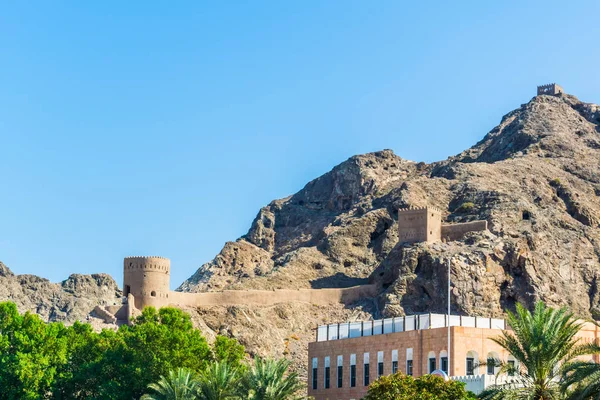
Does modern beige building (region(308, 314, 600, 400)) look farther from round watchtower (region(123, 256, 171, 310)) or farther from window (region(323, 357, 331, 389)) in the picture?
round watchtower (region(123, 256, 171, 310))

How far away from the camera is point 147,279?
119 meters

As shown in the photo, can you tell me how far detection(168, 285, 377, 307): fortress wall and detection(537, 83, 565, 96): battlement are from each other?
63.1m

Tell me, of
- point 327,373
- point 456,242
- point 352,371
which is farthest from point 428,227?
point 352,371

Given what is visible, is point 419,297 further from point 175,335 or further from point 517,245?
point 175,335

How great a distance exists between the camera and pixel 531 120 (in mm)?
169000

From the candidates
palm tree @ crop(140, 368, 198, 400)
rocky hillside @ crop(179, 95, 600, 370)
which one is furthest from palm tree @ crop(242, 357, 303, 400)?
rocky hillside @ crop(179, 95, 600, 370)

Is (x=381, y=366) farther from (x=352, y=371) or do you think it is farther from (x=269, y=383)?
(x=269, y=383)

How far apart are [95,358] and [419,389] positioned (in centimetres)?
4249

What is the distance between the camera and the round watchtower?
117875 millimetres

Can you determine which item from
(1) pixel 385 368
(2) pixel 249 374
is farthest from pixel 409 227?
(2) pixel 249 374

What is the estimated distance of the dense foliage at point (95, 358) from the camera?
86.7 m

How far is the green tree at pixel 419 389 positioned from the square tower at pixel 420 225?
71698 millimetres

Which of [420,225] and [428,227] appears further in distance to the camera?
[420,225]

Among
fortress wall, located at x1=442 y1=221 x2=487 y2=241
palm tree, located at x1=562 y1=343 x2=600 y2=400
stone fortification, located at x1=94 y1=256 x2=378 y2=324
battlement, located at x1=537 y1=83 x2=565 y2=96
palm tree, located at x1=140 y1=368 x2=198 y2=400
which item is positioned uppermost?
battlement, located at x1=537 y1=83 x2=565 y2=96
